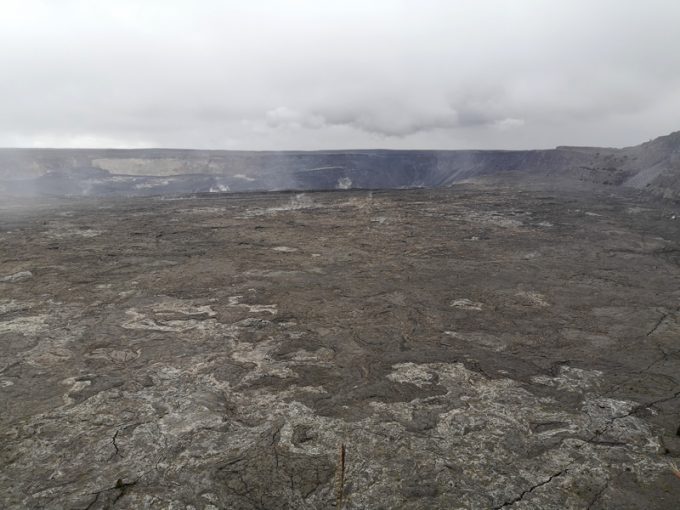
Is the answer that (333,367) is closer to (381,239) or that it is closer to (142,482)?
(142,482)

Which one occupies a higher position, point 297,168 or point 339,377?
point 297,168

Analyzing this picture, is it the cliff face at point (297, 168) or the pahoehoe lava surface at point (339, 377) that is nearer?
the pahoehoe lava surface at point (339, 377)

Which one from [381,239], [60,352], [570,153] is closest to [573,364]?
[60,352]

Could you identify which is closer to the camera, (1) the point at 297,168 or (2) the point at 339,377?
(2) the point at 339,377

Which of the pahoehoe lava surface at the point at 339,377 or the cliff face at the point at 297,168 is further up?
the cliff face at the point at 297,168
